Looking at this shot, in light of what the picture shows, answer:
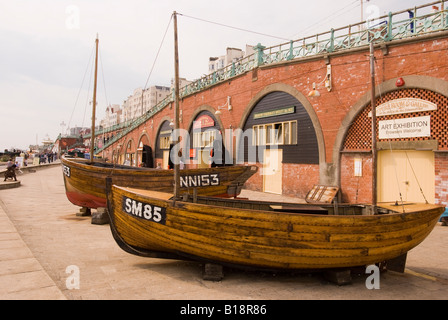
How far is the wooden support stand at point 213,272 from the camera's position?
5.50 meters

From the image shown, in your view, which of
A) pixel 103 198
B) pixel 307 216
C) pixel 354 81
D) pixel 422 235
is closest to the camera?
pixel 307 216

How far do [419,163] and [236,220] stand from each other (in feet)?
32.1

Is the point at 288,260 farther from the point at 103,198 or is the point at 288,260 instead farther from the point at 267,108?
the point at 267,108

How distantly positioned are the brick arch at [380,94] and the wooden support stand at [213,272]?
8943 millimetres

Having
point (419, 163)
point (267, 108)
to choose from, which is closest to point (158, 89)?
point (267, 108)

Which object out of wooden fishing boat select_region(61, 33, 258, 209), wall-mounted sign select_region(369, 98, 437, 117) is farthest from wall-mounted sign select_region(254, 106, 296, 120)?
wooden fishing boat select_region(61, 33, 258, 209)

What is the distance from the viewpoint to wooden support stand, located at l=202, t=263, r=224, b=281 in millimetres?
5504

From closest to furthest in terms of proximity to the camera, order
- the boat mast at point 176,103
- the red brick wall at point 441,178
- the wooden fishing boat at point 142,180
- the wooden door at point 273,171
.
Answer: the boat mast at point 176,103 < the red brick wall at point 441,178 < the wooden fishing boat at point 142,180 < the wooden door at point 273,171

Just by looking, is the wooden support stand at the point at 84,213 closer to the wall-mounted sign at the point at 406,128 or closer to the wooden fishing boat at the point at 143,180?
the wooden fishing boat at the point at 143,180

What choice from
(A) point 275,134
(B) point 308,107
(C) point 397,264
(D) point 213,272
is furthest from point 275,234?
(A) point 275,134

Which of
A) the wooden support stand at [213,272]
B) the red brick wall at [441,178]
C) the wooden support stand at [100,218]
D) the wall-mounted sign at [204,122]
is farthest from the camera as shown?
the wall-mounted sign at [204,122]

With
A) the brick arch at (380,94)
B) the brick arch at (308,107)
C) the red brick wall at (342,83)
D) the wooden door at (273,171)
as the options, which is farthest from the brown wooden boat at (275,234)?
the wooden door at (273,171)

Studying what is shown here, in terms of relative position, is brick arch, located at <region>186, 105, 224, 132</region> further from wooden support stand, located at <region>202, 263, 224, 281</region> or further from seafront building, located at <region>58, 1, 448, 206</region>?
wooden support stand, located at <region>202, 263, 224, 281</region>

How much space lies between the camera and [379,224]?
532 cm
